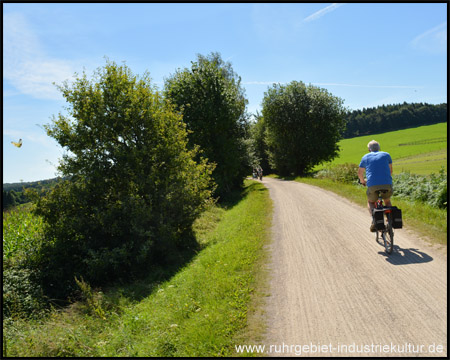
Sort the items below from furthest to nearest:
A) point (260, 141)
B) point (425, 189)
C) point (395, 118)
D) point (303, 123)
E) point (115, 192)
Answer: point (395, 118) < point (260, 141) < point (303, 123) < point (425, 189) < point (115, 192)

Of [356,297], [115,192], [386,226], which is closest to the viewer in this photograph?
[356,297]

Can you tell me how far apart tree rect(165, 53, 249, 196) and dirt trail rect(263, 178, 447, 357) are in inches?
649

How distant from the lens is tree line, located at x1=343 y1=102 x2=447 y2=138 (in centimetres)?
10344

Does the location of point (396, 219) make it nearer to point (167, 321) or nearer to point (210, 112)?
point (167, 321)

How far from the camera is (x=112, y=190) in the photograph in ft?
36.0

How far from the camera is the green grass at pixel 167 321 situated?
4344mm

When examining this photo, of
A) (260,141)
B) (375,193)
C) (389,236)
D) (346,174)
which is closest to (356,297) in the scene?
(389,236)

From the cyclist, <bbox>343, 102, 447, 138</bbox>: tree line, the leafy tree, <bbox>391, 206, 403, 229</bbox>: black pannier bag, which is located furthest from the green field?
<bbox>343, 102, 447, 138</bbox>: tree line

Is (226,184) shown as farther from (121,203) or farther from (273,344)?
(273,344)

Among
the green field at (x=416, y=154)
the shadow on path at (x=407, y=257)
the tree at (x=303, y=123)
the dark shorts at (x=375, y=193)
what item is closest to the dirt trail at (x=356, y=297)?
the shadow on path at (x=407, y=257)

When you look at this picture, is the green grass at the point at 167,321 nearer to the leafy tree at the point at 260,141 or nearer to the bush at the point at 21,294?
the bush at the point at 21,294

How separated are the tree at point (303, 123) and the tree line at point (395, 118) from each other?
66766 mm

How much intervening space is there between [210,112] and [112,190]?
14.7 meters

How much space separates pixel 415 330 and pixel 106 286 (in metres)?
8.72
